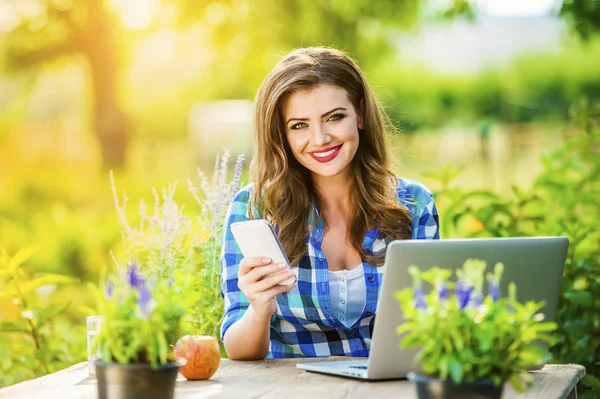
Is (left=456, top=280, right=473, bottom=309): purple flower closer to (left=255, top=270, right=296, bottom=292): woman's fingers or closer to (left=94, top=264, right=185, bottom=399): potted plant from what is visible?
(left=94, top=264, right=185, bottom=399): potted plant

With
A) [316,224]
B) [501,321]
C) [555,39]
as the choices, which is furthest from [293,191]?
[555,39]

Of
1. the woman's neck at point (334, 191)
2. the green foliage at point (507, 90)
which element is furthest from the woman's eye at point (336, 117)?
the green foliage at point (507, 90)

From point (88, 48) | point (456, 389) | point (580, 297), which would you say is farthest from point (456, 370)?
point (88, 48)

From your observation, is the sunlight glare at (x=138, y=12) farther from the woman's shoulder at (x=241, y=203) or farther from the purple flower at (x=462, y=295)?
the purple flower at (x=462, y=295)

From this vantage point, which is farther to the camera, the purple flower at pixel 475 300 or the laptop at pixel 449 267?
Answer: the laptop at pixel 449 267

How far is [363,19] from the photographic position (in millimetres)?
6676

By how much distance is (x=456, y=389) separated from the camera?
1392 mm

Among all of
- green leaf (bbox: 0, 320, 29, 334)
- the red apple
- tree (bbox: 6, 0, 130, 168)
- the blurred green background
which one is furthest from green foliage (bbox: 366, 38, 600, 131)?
the red apple

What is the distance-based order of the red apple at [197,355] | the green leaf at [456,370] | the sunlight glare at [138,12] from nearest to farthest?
the green leaf at [456,370] → the red apple at [197,355] → the sunlight glare at [138,12]

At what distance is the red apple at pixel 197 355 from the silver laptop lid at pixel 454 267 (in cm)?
35

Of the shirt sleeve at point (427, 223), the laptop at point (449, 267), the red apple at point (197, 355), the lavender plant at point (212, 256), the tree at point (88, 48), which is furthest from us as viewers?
the tree at point (88, 48)

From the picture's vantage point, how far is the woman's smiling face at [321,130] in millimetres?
2527

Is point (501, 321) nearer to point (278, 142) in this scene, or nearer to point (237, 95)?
point (278, 142)

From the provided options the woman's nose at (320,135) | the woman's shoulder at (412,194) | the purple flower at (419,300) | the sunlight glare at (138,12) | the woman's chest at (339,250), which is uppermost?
the sunlight glare at (138,12)
